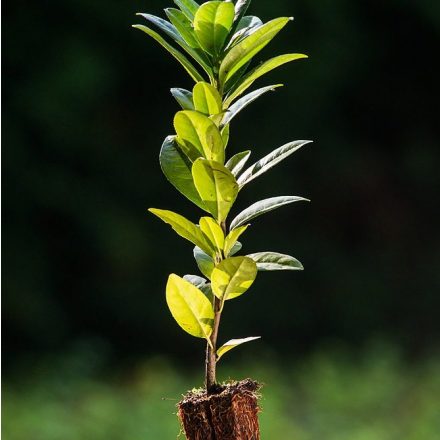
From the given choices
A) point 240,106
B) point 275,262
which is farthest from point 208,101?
point 275,262

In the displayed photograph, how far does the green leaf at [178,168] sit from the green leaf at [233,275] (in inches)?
2.3

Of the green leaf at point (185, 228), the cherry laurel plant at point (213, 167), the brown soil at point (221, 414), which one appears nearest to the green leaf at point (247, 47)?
the cherry laurel plant at point (213, 167)

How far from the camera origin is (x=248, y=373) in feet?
8.38

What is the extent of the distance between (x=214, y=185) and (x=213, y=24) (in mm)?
122

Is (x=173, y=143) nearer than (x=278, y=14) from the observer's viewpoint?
Yes

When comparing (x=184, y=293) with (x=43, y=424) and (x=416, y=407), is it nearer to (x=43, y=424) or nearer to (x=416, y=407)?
(x=43, y=424)

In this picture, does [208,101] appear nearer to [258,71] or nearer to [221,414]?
[258,71]

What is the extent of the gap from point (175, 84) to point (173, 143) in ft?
7.71

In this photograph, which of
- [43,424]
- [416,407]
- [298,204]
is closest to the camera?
[43,424]

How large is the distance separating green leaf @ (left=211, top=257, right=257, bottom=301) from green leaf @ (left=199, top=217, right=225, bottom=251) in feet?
0.10

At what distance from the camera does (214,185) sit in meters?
0.60

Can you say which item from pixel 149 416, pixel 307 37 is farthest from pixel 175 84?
pixel 149 416

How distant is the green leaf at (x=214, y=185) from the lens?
59cm

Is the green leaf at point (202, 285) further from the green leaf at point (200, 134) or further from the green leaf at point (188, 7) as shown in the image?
the green leaf at point (188, 7)
